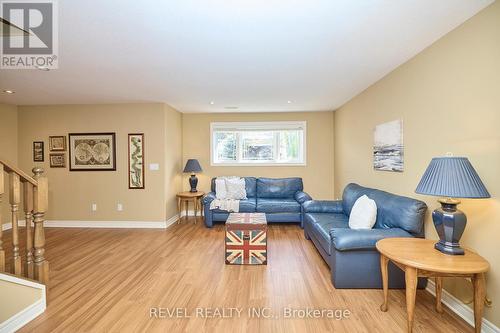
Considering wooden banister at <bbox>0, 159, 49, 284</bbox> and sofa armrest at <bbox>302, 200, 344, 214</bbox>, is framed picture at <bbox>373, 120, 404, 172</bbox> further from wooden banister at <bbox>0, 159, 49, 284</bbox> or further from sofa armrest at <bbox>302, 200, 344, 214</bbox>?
wooden banister at <bbox>0, 159, 49, 284</bbox>

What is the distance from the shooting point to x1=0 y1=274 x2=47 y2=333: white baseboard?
186cm

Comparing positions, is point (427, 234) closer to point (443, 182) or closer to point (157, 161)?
point (443, 182)

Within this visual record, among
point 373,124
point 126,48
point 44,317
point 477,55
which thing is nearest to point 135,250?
point 44,317

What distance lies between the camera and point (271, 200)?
16.8 feet

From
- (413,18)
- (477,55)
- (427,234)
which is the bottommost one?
(427,234)

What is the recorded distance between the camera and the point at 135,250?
3600 mm

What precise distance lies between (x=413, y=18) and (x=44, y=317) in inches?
155

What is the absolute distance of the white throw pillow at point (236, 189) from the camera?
16.7ft

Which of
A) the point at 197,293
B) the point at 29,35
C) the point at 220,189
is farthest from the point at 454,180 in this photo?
the point at 220,189

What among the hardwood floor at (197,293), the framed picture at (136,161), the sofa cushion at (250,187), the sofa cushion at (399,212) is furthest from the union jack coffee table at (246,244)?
the framed picture at (136,161)

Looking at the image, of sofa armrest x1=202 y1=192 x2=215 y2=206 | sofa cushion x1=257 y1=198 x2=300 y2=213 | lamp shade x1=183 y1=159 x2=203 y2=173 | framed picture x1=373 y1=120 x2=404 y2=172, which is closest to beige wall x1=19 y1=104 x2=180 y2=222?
lamp shade x1=183 y1=159 x2=203 y2=173

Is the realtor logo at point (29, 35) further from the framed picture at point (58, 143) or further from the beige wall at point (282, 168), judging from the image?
the beige wall at point (282, 168)

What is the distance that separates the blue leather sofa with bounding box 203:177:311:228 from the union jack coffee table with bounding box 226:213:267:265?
1.63m

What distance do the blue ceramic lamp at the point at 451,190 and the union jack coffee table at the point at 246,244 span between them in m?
1.81
